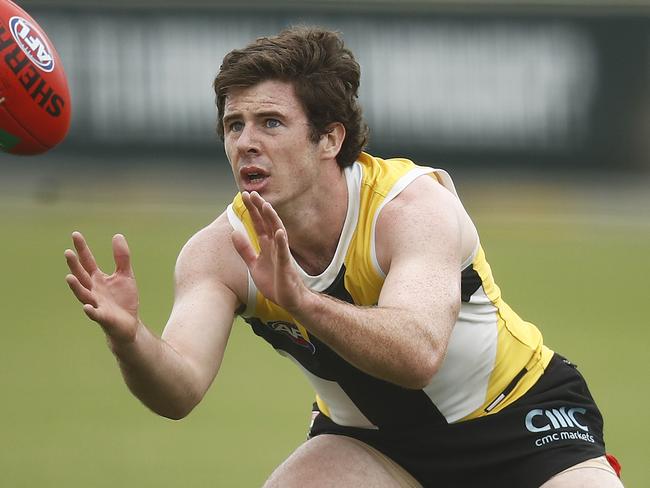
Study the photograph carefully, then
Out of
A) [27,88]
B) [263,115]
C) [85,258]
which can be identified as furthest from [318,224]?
[27,88]

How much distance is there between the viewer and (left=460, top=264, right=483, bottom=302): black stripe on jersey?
4.72m

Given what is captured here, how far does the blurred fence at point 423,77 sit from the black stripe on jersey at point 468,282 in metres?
10.2

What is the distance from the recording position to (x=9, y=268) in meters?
12.1

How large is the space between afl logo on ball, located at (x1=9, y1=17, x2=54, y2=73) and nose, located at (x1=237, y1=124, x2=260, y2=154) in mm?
1303

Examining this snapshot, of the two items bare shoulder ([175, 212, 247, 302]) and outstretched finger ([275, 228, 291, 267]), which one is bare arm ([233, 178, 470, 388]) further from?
bare shoulder ([175, 212, 247, 302])

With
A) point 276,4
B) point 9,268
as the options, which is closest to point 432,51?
point 276,4

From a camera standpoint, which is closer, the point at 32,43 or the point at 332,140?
the point at 332,140

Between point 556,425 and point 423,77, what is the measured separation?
1079cm

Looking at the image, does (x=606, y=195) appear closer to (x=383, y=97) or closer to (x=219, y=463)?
(x=383, y=97)

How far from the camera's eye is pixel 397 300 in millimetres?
4105

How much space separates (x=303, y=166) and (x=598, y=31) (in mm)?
11359

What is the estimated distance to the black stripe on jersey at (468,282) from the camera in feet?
15.5

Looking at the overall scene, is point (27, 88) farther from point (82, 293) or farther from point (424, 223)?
point (424, 223)

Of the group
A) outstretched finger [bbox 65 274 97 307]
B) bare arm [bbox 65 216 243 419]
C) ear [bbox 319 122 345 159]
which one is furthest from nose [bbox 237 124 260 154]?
outstretched finger [bbox 65 274 97 307]
